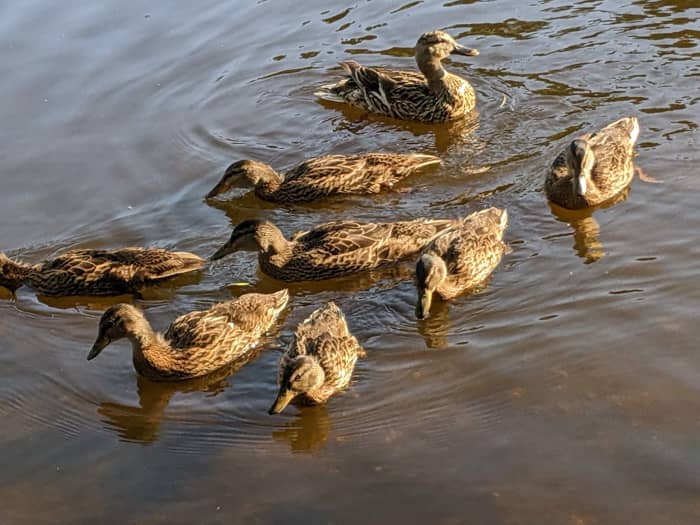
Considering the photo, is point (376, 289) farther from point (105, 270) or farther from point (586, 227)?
point (105, 270)

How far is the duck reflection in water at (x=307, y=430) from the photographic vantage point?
5688 millimetres

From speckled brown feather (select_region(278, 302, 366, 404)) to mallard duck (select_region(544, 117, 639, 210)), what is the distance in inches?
90.9

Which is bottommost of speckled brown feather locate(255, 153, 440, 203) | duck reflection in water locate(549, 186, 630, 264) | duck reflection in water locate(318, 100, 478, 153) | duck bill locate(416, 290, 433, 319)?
duck reflection in water locate(549, 186, 630, 264)

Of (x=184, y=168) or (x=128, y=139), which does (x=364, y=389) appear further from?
(x=128, y=139)

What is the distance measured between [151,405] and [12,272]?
83.5 inches

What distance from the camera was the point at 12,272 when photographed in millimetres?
7707

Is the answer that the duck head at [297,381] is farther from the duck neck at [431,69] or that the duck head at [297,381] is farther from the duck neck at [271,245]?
the duck neck at [431,69]

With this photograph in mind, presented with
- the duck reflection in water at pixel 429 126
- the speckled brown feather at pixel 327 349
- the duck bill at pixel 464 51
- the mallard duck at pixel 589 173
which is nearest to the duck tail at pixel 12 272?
the speckled brown feather at pixel 327 349

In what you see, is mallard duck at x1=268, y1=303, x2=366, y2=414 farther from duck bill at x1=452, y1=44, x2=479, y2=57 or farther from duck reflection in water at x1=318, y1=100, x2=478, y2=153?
duck bill at x1=452, y1=44, x2=479, y2=57

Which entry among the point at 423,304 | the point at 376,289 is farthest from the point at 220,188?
the point at 423,304

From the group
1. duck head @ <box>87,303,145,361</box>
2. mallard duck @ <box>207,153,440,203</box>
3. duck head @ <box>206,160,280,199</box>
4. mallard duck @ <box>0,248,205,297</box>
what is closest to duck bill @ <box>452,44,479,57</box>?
mallard duck @ <box>207,153,440,203</box>

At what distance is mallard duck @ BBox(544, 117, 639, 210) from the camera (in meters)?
7.90

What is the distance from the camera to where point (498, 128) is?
30.6 feet

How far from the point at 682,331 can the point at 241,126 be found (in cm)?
516
